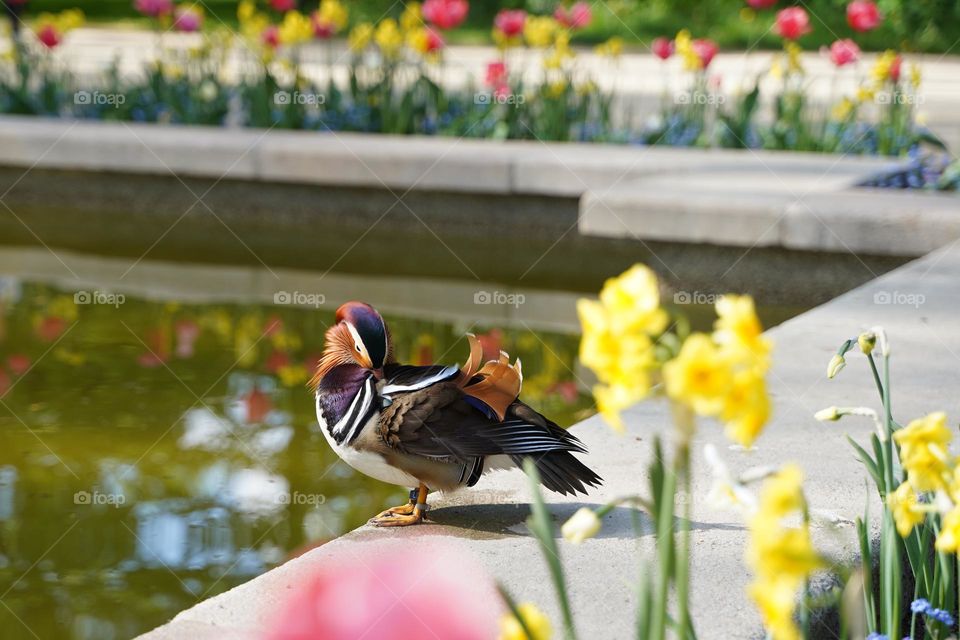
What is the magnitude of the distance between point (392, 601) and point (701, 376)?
3.38ft

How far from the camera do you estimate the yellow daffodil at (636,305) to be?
1159mm

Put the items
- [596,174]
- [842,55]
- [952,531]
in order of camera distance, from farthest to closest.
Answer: [842,55]
[596,174]
[952,531]

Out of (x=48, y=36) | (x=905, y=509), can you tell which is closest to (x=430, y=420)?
(x=905, y=509)

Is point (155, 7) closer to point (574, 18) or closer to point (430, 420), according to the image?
point (574, 18)

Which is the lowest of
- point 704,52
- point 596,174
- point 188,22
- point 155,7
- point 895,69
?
point 596,174

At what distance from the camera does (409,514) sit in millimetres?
2561

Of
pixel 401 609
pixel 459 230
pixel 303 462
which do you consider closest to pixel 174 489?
pixel 303 462

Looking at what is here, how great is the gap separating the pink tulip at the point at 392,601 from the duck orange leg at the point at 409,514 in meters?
0.12

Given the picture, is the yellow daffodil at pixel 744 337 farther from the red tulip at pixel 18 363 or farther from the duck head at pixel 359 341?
the red tulip at pixel 18 363

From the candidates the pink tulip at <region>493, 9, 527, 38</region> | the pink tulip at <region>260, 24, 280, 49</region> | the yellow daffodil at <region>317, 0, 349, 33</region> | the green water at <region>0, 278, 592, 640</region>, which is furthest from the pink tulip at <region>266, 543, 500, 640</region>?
the pink tulip at <region>260, 24, 280, 49</region>

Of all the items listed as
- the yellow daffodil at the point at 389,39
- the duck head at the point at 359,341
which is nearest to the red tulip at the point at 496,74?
the yellow daffodil at the point at 389,39

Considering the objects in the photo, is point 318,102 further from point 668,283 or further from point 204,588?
point 204,588

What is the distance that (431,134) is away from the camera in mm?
8078

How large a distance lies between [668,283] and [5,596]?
3466 millimetres
